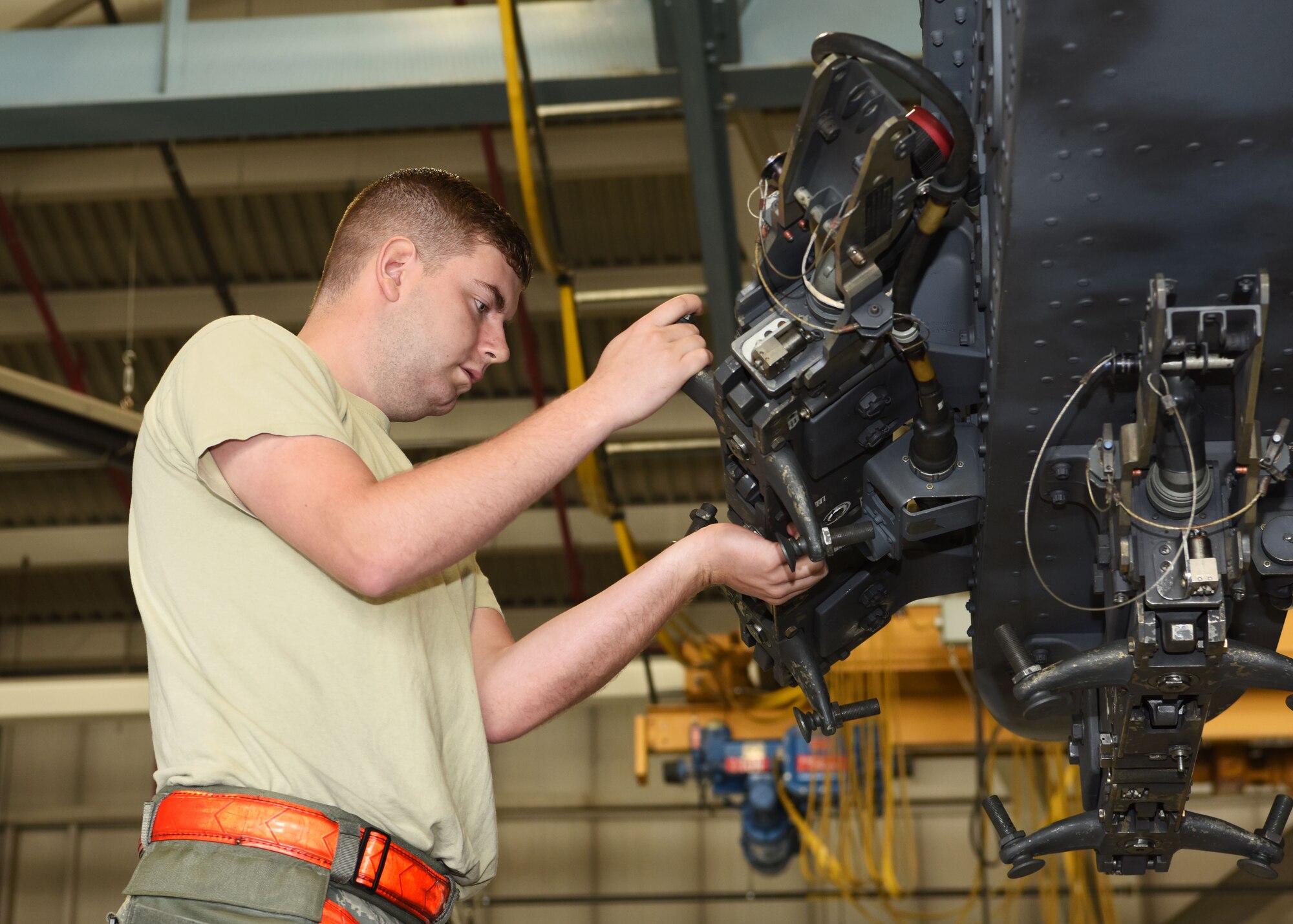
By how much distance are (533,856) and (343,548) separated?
1064 centimetres

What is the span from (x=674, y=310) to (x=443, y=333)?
0.44 m

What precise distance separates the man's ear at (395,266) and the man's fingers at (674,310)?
1.54 feet

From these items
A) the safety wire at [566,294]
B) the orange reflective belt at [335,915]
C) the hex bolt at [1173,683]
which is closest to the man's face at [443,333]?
the orange reflective belt at [335,915]

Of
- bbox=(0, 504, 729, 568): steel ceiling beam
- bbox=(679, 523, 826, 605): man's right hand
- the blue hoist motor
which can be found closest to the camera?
bbox=(679, 523, 826, 605): man's right hand

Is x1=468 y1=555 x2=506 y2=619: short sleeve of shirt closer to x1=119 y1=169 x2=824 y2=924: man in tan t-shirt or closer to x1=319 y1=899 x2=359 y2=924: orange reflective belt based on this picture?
x1=119 y1=169 x2=824 y2=924: man in tan t-shirt

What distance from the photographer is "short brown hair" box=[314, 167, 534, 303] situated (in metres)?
2.53

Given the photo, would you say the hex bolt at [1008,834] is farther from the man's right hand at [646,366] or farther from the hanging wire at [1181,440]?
the man's right hand at [646,366]

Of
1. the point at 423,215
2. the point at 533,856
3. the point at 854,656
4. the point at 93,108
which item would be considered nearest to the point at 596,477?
the point at 854,656

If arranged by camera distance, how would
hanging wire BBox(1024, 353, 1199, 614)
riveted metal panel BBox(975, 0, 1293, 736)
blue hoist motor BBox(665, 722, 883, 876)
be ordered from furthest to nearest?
blue hoist motor BBox(665, 722, 883, 876) → hanging wire BBox(1024, 353, 1199, 614) → riveted metal panel BBox(975, 0, 1293, 736)

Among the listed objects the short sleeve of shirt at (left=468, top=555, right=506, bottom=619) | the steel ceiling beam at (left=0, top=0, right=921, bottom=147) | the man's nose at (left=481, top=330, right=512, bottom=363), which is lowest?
the short sleeve of shirt at (left=468, top=555, right=506, bottom=619)

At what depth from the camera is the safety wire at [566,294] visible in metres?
4.58

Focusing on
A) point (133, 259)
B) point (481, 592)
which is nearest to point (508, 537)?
point (133, 259)

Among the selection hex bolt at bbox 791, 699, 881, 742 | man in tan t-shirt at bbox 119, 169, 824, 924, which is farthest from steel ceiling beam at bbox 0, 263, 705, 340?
man in tan t-shirt at bbox 119, 169, 824, 924

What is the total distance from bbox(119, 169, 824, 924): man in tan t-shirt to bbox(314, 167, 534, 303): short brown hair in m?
0.35
